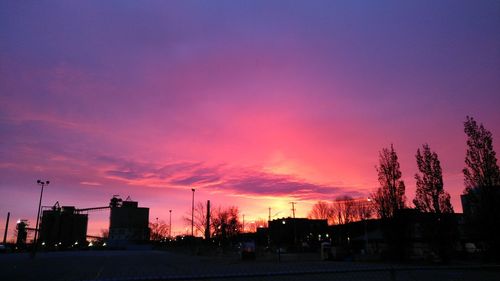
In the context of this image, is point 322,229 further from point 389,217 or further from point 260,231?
point 389,217

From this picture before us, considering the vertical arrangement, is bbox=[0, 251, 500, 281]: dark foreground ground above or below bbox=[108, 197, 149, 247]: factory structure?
below

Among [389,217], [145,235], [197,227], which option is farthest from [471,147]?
[145,235]

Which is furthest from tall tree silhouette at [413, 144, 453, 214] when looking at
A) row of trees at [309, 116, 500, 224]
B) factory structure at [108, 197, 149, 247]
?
factory structure at [108, 197, 149, 247]

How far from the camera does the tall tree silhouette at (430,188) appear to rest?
41.7 meters

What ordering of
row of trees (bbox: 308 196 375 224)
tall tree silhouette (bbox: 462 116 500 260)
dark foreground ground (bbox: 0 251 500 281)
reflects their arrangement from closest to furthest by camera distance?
1. dark foreground ground (bbox: 0 251 500 281)
2. tall tree silhouette (bbox: 462 116 500 260)
3. row of trees (bbox: 308 196 375 224)

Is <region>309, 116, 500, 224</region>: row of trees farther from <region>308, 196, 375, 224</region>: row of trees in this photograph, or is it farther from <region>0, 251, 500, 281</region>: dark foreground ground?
<region>308, 196, 375, 224</region>: row of trees

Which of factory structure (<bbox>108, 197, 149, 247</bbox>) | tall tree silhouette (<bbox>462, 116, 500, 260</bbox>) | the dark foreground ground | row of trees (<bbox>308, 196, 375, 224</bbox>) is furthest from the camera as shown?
factory structure (<bbox>108, 197, 149, 247</bbox>)

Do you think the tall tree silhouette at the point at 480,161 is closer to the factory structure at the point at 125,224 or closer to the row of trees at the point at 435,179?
the row of trees at the point at 435,179

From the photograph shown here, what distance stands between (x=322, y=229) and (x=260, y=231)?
39.7 m

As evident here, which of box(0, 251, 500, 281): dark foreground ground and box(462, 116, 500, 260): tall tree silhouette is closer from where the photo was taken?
box(0, 251, 500, 281): dark foreground ground

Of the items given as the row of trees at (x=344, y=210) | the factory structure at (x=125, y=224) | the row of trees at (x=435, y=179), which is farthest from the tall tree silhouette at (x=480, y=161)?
the factory structure at (x=125, y=224)

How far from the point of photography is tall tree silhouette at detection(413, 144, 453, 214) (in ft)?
137

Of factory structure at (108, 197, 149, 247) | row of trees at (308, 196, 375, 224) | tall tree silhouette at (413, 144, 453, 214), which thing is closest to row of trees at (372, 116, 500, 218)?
tall tree silhouette at (413, 144, 453, 214)

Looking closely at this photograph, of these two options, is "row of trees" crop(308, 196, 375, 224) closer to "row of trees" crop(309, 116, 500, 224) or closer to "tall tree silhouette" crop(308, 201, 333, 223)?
"tall tree silhouette" crop(308, 201, 333, 223)
